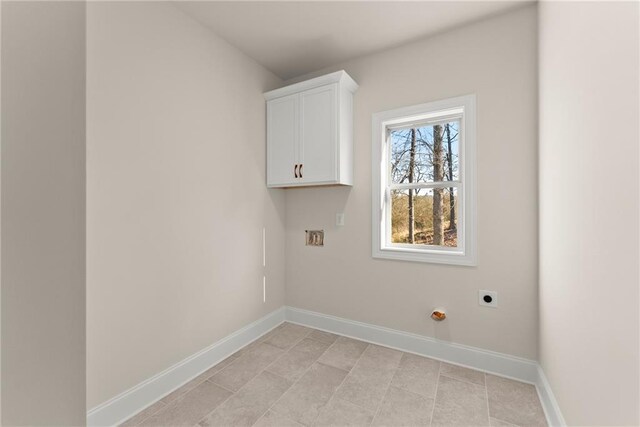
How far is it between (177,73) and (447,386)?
9.09 feet

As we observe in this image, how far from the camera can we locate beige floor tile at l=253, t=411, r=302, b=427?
1.55 metres

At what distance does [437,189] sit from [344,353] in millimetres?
1555

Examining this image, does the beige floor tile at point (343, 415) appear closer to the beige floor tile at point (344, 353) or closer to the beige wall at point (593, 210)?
the beige floor tile at point (344, 353)

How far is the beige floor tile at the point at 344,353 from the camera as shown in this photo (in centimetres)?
215

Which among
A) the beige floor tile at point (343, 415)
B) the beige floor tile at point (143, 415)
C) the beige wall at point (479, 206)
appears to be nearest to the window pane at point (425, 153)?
the beige wall at point (479, 206)

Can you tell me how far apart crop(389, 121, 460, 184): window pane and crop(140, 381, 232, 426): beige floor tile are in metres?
2.11

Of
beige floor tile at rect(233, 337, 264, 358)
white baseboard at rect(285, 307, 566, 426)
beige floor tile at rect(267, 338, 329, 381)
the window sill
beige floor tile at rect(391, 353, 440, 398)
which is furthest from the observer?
beige floor tile at rect(233, 337, 264, 358)

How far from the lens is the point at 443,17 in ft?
6.72

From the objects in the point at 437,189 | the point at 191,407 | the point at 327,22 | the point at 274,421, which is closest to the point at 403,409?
the point at 274,421

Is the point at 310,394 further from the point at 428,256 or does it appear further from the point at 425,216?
the point at 425,216

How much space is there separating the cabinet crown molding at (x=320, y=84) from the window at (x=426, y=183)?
0.37 meters

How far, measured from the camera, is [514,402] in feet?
5.66

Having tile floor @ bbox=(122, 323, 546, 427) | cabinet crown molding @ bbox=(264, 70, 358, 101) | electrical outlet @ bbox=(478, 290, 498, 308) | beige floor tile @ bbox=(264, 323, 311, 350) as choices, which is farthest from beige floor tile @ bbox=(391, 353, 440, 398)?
cabinet crown molding @ bbox=(264, 70, 358, 101)

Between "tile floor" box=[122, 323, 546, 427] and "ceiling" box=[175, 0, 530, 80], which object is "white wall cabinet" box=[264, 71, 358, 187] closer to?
"ceiling" box=[175, 0, 530, 80]
